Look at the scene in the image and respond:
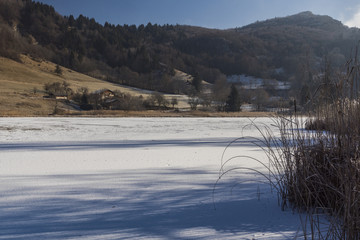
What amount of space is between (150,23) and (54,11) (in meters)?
47.4

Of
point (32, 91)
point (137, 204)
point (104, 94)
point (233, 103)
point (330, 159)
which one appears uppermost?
point (32, 91)

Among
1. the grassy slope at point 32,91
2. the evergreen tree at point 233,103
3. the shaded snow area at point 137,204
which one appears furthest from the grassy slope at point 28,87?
the shaded snow area at point 137,204

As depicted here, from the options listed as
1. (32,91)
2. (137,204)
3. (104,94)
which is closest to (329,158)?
(137,204)

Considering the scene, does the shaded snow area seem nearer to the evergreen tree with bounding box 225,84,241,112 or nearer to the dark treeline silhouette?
the evergreen tree with bounding box 225,84,241,112

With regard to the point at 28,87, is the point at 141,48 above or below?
above

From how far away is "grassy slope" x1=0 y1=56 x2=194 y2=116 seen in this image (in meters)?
19.9

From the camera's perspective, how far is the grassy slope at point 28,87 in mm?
19875

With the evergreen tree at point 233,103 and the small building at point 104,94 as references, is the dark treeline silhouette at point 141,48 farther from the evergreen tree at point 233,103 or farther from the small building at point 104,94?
the evergreen tree at point 233,103

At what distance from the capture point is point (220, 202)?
207 cm

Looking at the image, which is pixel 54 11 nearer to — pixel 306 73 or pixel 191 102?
pixel 191 102

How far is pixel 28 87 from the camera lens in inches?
1179

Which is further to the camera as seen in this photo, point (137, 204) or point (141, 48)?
point (141, 48)

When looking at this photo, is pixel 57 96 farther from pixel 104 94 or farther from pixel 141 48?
pixel 141 48

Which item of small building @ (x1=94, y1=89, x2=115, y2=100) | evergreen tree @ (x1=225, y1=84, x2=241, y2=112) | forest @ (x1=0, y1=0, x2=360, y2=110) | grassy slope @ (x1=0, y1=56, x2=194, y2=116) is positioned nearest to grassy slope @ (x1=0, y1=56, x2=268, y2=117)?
grassy slope @ (x1=0, y1=56, x2=194, y2=116)
